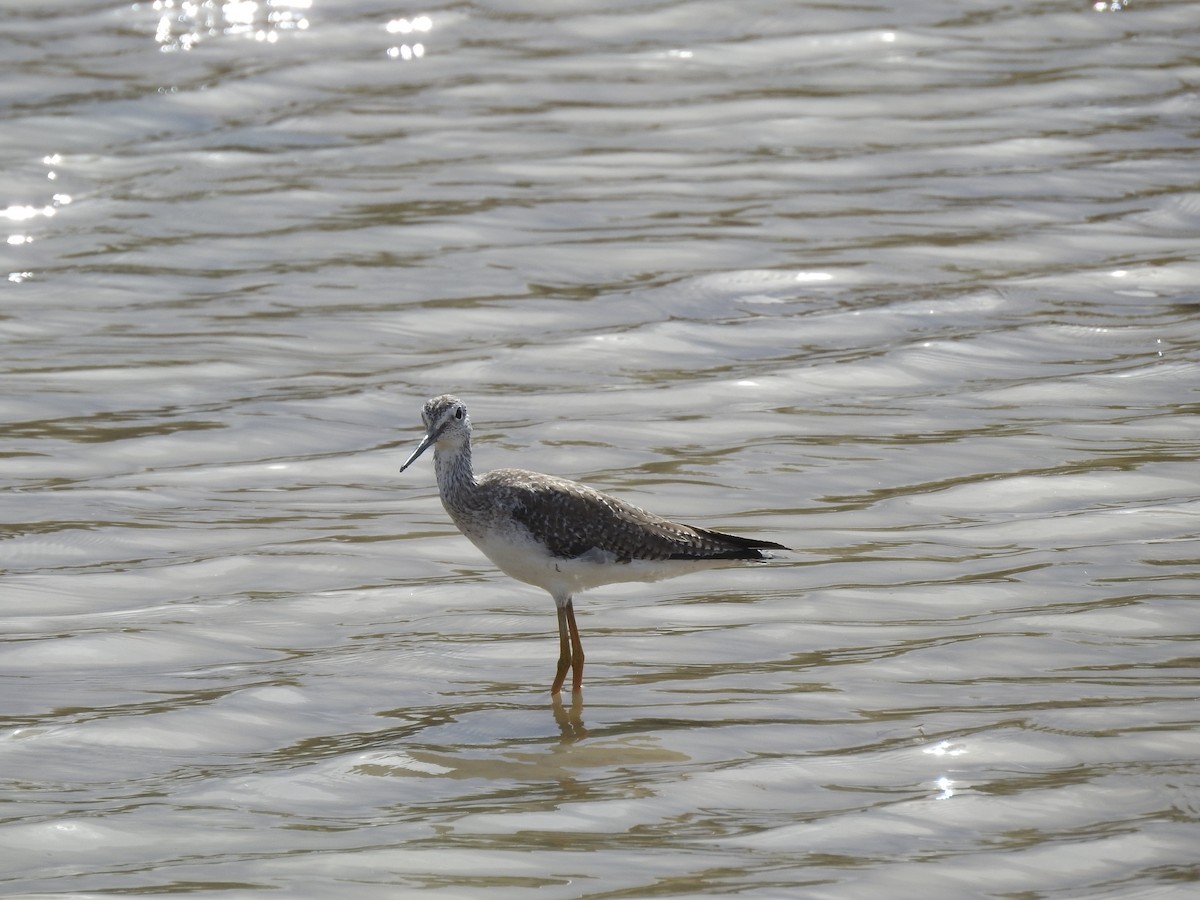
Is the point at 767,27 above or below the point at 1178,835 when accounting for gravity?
above

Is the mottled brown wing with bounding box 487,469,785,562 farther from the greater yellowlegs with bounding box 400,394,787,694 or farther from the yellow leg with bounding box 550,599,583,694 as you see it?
the yellow leg with bounding box 550,599,583,694

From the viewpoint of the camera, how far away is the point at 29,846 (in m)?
7.02

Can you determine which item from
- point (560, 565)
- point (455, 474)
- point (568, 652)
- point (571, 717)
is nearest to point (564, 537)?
point (560, 565)

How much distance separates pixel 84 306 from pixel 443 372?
3.15 meters

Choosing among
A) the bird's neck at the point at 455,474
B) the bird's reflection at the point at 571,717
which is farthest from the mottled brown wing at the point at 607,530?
the bird's reflection at the point at 571,717

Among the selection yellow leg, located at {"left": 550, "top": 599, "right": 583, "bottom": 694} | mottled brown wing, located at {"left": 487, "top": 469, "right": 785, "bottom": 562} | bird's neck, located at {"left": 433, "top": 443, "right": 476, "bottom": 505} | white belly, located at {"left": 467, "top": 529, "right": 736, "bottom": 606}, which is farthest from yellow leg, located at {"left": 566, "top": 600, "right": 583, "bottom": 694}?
bird's neck, located at {"left": 433, "top": 443, "right": 476, "bottom": 505}

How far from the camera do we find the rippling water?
7340 millimetres

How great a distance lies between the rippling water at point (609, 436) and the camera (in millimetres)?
7340

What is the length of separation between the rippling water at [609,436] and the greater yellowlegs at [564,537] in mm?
432

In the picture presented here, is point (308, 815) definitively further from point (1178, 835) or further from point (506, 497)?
point (1178, 835)

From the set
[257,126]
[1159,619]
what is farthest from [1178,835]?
[257,126]

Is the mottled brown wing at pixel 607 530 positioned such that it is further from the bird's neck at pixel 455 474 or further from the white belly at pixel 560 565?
the bird's neck at pixel 455 474

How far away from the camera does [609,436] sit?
39.5 feet

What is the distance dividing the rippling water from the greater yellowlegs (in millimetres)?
432
